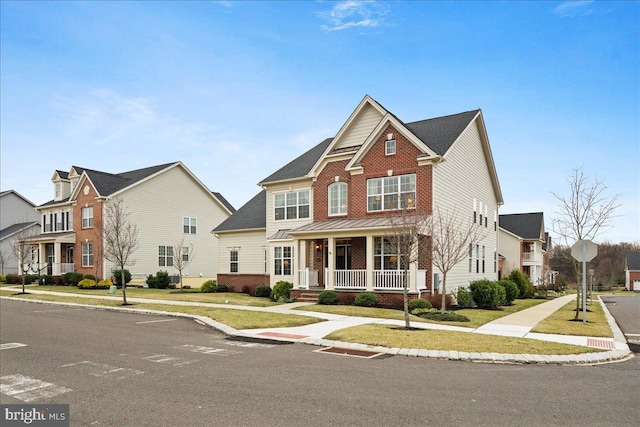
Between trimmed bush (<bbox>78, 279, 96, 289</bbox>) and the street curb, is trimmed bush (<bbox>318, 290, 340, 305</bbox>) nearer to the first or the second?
the street curb

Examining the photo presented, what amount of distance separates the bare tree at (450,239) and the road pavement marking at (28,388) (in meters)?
13.2

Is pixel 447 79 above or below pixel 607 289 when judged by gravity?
above

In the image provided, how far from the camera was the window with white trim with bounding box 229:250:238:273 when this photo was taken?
32906 mm

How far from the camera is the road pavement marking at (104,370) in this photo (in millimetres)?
8602

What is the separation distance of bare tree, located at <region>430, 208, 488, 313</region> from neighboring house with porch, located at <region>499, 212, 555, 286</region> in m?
20.2

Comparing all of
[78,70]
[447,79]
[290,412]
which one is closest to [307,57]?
[447,79]

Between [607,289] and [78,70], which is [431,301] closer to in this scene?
[78,70]

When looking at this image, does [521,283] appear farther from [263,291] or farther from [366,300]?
[263,291]

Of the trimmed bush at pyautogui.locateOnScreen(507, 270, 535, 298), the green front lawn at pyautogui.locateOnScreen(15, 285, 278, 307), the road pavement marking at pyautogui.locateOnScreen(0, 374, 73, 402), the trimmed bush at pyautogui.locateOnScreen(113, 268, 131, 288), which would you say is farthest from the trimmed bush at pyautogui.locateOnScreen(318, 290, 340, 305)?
the trimmed bush at pyautogui.locateOnScreen(113, 268, 131, 288)

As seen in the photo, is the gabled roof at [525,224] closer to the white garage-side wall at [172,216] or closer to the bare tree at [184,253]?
the white garage-side wall at [172,216]

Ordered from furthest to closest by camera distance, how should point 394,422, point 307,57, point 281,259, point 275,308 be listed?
point 281,259 < point 307,57 < point 275,308 < point 394,422

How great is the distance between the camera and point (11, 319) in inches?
683

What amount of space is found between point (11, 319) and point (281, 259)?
14722 mm

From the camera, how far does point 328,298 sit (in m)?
22.6
